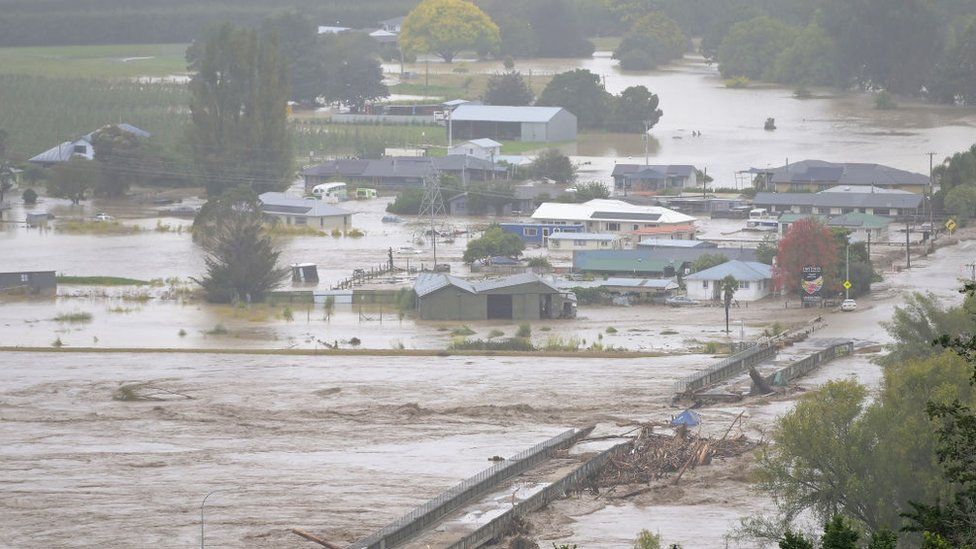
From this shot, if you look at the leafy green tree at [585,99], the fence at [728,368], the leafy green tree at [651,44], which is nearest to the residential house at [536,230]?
the fence at [728,368]

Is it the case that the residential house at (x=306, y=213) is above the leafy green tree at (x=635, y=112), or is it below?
below

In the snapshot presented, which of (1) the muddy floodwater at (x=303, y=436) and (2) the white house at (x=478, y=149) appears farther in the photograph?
(2) the white house at (x=478, y=149)

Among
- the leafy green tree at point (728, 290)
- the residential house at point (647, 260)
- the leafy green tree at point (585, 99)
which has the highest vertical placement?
the leafy green tree at point (585, 99)

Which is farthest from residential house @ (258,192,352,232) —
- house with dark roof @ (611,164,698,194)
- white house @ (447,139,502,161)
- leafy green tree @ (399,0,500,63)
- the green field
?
leafy green tree @ (399,0,500,63)

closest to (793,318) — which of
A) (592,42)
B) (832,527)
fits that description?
(832,527)

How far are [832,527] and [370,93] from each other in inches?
2091

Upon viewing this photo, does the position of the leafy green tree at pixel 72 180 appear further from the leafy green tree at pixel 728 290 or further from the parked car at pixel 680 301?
the leafy green tree at pixel 728 290

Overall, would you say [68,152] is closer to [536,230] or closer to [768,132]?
[536,230]

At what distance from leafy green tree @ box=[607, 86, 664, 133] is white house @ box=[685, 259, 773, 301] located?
2461 cm

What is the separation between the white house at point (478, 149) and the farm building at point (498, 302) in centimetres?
1929

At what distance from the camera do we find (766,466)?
17.4 meters

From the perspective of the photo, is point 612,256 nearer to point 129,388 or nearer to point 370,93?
point 129,388

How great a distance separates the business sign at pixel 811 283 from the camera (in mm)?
31016

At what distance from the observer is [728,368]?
2483 cm
